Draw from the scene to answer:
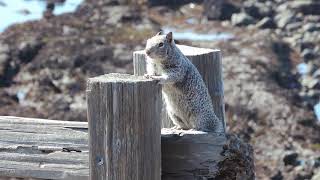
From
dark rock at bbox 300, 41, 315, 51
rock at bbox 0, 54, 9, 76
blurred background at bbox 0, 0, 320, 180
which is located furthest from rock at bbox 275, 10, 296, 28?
rock at bbox 0, 54, 9, 76

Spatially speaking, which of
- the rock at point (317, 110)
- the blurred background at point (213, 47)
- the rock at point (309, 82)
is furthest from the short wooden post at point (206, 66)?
the rock at point (309, 82)

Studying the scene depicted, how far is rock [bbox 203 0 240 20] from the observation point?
1454 inches

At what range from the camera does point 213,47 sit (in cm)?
3067

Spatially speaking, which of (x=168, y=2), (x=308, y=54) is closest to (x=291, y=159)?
(x=308, y=54)

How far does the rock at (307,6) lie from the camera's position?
34.3 metres

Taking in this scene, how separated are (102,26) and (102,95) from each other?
31786 mm

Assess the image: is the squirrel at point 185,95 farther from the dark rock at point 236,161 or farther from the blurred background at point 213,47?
the blurred background at point 213,47

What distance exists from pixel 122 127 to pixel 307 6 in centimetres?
3265

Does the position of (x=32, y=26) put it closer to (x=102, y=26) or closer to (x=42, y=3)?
(x=102, y=26)

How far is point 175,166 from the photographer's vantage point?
131 inches

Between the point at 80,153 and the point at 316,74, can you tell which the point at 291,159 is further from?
the point at 80,153

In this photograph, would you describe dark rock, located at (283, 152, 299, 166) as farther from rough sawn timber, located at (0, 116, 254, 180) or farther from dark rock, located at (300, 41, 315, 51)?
rough sawn timber, located at (0, 116, 254, 180)

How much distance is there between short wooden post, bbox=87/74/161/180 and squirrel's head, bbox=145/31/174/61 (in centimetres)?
90

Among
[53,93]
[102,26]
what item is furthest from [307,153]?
[102,26]
